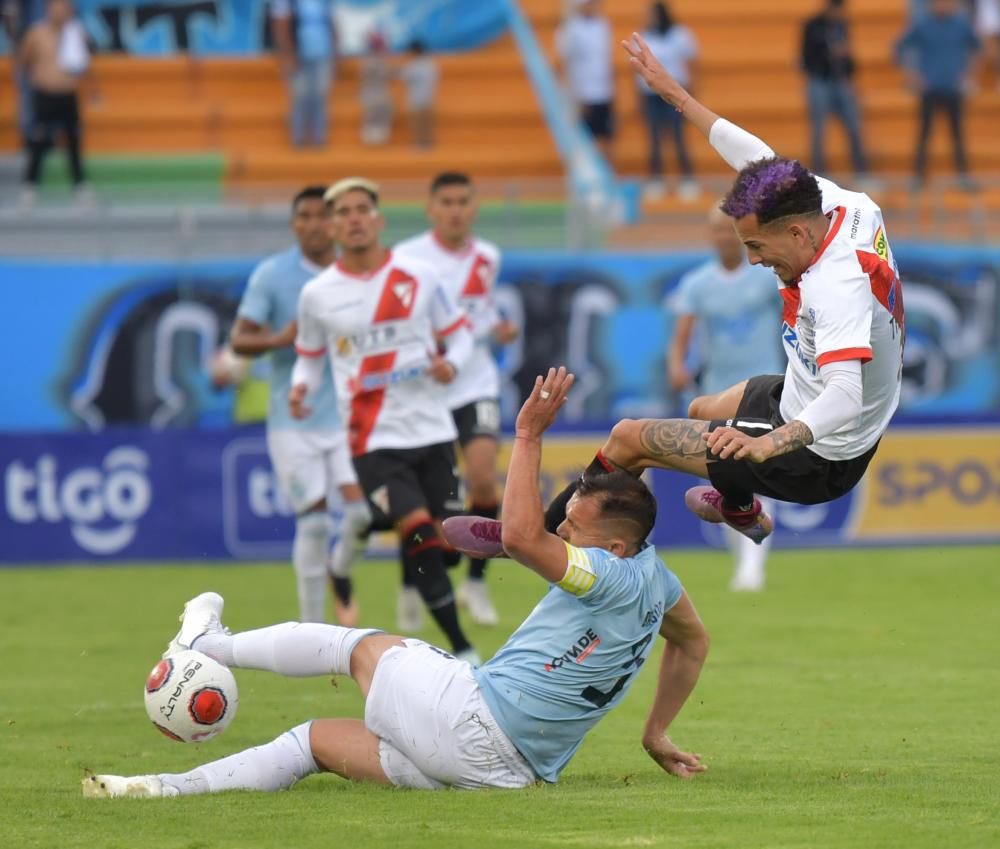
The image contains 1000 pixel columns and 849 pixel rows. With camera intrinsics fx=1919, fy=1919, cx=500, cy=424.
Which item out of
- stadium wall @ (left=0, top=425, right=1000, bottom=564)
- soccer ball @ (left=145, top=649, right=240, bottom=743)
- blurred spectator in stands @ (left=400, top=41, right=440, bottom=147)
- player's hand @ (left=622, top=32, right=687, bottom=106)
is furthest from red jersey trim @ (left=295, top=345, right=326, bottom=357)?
blurred spectator in stands @ (left=400, top=41, right=440, bottom=147)

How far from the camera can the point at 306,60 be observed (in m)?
23.0

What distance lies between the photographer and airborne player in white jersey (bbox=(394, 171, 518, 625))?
12297 millimetres

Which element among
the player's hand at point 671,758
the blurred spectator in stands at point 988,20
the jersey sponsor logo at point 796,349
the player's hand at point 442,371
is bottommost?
the player's hand at point 671,758

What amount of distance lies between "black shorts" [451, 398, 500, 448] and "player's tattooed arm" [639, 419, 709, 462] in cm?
487

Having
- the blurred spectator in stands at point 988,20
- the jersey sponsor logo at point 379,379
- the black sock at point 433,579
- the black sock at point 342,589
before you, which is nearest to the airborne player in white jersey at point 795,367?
the black sock at point 433,579

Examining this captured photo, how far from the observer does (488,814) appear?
247 inches

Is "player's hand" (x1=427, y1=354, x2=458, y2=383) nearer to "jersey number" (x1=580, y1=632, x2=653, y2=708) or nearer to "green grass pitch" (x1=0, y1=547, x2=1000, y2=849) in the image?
"green grass pitch" (x1=0, y1=547, x2=1000, y2=849)

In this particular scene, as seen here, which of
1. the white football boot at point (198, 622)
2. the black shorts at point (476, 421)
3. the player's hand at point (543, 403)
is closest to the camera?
the player's hand at point (543, 403)

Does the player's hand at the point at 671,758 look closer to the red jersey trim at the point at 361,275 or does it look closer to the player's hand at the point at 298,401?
the player's hand at the point at 298,401

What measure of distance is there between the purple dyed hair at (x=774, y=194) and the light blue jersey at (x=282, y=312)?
16.6 feet

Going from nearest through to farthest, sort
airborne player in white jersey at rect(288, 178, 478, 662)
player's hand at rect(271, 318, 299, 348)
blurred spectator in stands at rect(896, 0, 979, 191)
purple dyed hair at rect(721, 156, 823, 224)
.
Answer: purple dyed hair at rect(721, 156, 823, 224) < airborne player in white jersey at rect(288, 178, 478, 662) < player's hand at rect(271, 318, 299, 348) < blurred spectator in stands at rect(896, 0, 979, 191)

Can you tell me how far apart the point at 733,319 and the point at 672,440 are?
6.48 metres

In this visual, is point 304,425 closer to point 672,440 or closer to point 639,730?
point 639,730

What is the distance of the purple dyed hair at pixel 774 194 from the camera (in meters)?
6.88
